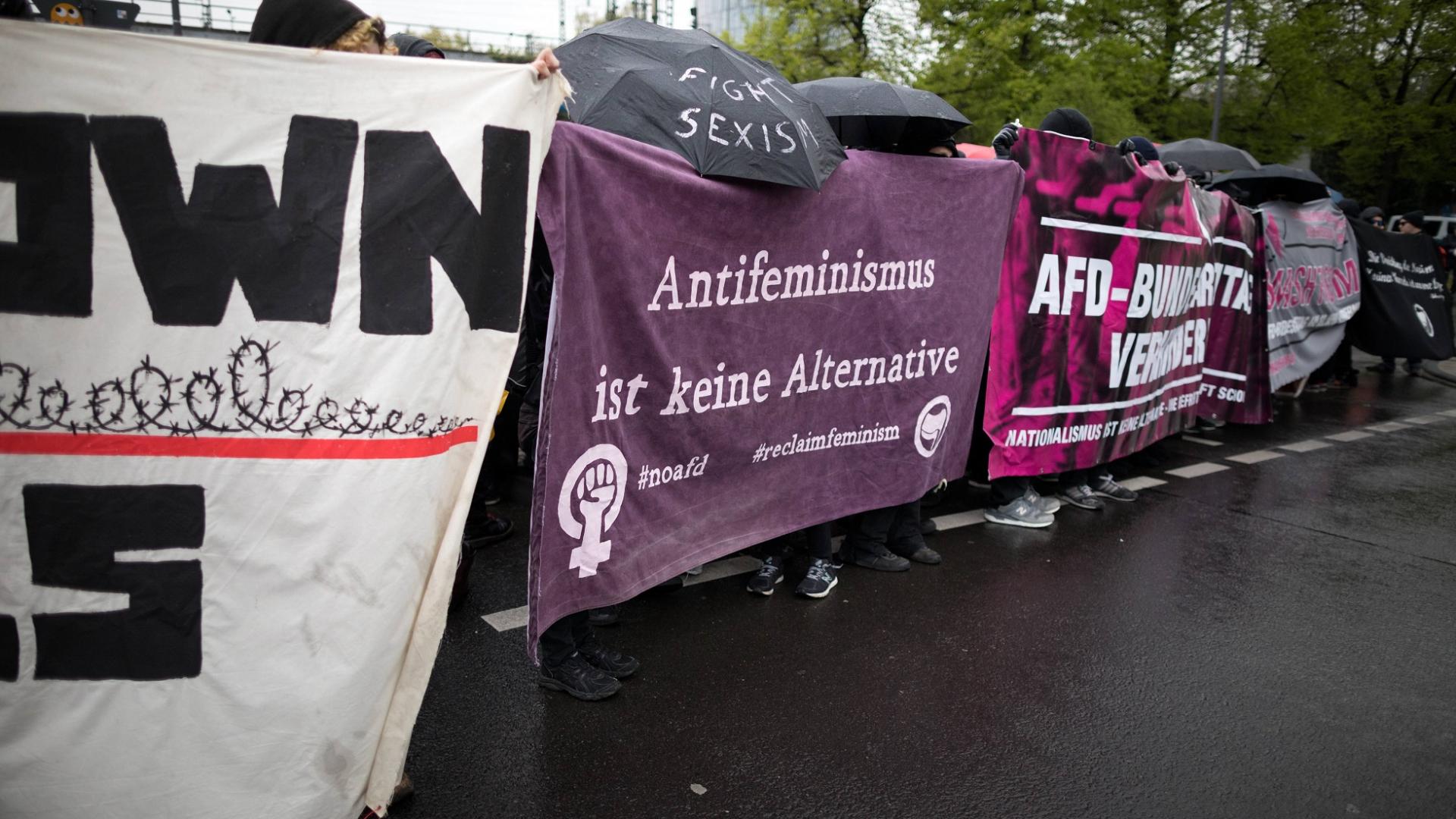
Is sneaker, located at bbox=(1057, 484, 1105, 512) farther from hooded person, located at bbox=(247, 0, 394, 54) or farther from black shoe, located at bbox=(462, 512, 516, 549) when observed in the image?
hooded person, located at bbox=(247, 0, 394, 54)

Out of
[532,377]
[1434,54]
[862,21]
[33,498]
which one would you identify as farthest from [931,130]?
[1434,54]

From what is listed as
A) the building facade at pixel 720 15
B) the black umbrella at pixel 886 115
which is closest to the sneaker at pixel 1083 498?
the black umbrella at pixel 886 115

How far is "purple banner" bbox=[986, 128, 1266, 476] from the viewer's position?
17.2 feet

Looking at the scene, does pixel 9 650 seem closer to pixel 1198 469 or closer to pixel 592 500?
pixel 592 500

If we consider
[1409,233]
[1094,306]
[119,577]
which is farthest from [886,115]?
[1409,233]

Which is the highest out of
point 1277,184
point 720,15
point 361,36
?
point 720,15

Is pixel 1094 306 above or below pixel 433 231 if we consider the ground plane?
below

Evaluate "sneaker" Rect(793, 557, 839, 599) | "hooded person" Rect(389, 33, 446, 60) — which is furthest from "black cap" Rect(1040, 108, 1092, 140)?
"hooded person" Rect(389, 33, 446, 60)

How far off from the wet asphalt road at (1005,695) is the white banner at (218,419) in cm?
62

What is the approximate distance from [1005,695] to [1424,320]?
10.5 m

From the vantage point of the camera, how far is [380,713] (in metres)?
2.49

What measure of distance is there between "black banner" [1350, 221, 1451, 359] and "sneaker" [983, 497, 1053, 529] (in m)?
7.12

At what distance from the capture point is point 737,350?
151 inches

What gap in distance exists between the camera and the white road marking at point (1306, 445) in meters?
7.90
